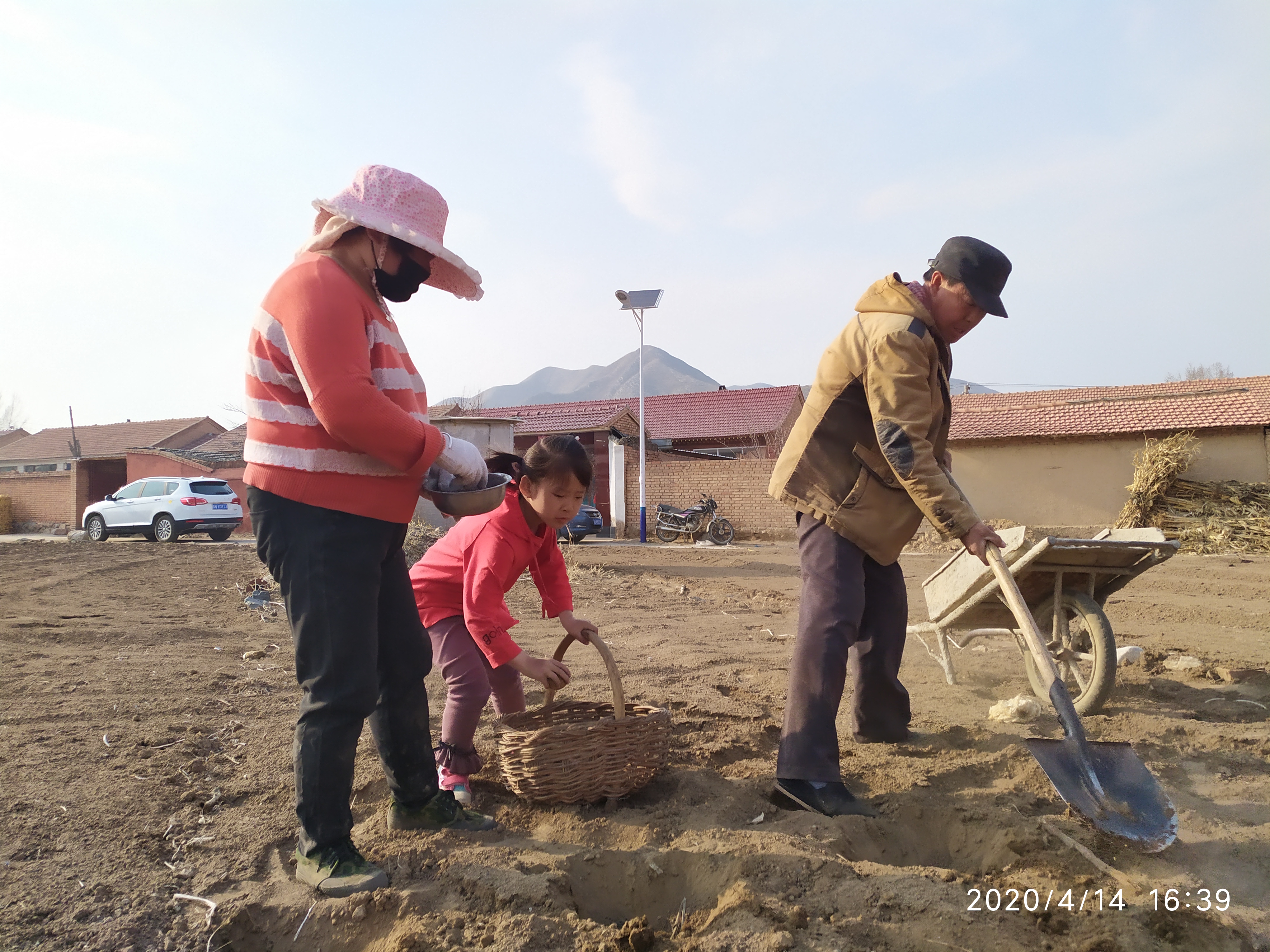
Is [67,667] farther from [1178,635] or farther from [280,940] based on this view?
[1178,635]

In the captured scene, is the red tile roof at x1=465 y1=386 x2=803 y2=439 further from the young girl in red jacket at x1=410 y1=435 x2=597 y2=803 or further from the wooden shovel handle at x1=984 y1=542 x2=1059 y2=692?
the wooden shovel handle at x1=984 y1=542 x2=1059 y2=692

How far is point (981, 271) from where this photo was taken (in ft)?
9.34

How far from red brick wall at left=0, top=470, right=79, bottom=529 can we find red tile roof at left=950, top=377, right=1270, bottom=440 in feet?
105

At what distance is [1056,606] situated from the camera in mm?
3795

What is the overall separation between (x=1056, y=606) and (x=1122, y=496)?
656 inches

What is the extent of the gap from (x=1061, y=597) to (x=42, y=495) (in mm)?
38104

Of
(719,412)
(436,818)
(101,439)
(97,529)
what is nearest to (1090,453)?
(719,412)

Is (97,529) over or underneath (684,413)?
underneath

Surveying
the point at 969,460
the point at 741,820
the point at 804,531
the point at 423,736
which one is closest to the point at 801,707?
the point at 741,820

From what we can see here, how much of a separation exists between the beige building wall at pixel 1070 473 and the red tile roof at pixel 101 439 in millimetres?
32981

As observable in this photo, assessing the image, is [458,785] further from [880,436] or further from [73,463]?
[73,463]

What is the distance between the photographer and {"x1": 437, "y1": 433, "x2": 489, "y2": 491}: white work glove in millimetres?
2322

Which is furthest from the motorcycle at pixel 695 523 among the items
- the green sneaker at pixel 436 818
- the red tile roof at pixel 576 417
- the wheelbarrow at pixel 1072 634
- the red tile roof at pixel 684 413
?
the green sneaker at pixel 436 818

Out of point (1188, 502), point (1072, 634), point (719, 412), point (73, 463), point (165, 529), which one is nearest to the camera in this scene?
point (1072, 634)
